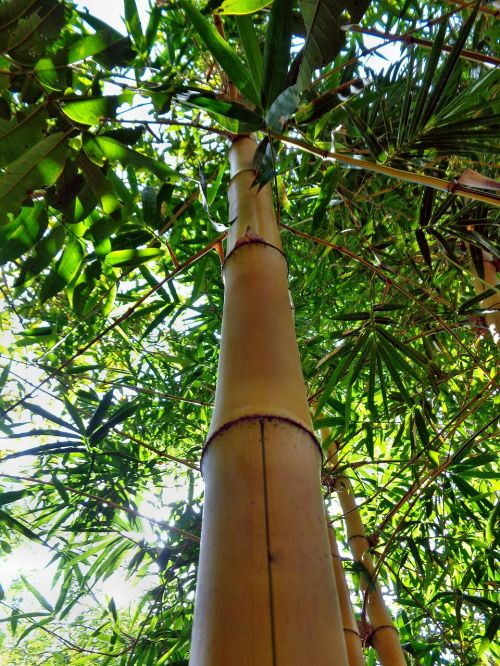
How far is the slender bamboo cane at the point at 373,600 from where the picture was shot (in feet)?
4.47

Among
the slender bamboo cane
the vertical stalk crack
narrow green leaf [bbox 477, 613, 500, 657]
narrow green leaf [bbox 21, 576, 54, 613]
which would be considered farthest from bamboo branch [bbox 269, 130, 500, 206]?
narrow green leaf [bbox 21, 576, 54, 613]

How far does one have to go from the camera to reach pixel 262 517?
465 millimetres

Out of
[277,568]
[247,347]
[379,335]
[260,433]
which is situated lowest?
[277,568]

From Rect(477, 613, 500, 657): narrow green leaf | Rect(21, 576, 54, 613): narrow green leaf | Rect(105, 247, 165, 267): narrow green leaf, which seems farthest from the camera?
Rect(21, 576, 54, 613): narrow green leaf

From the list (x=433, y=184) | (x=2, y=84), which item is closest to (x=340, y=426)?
(x=433, y=184)

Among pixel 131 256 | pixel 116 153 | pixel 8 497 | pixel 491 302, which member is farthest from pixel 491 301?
pixel 8 497

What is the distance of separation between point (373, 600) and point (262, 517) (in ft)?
4.19

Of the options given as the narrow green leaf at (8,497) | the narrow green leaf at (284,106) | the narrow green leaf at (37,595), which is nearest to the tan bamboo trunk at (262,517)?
the narrow green leaf at (284,106)

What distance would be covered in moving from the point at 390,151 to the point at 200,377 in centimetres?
140

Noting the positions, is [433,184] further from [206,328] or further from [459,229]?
[206,328]

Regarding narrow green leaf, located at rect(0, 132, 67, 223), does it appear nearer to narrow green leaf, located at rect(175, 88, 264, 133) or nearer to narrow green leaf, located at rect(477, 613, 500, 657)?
narrow green leaf, located at rect(175, 88, 264, 133)

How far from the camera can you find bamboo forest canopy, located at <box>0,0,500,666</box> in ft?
2.52

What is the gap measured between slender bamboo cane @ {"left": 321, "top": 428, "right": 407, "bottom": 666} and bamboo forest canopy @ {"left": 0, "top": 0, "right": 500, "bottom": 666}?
0.07 meters

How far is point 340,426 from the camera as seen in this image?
5.22 feet
